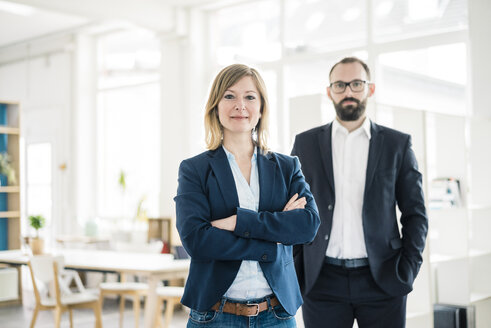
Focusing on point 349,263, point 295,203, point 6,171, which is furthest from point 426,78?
point 6,171

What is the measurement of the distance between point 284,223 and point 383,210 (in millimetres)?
930

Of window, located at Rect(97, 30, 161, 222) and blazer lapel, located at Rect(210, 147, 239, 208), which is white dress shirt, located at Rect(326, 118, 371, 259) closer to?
blazer lapel, located at Rect(210, 147, 239, 208)

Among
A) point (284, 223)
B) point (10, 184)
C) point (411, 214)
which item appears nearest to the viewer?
point (284, 223)

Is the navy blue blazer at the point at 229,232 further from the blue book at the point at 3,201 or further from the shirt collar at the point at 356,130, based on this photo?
the blue book at the point at 3,201

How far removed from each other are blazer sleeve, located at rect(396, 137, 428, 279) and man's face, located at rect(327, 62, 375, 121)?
1.03 feet

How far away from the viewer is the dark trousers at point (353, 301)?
2719 mm

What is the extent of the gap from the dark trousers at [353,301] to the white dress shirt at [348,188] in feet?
0.32

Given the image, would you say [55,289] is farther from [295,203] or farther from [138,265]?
[295,203]

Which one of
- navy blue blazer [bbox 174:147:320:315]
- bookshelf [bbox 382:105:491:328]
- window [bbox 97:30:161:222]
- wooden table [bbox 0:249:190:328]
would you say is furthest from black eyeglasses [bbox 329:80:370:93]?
window [bbox 97:30:161:222]

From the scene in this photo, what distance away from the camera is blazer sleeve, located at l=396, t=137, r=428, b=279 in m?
2.79

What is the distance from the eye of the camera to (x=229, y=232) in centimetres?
194

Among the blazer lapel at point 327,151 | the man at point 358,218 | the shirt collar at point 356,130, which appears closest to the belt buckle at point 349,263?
the man at point 358,218

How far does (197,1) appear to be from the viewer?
763 centimetres

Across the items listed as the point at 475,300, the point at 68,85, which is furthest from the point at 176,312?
the point at 68,85
